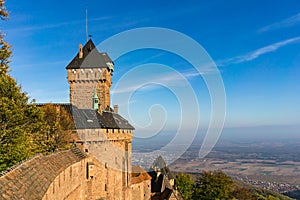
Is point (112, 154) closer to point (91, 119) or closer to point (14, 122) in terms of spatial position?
point (91, 119)

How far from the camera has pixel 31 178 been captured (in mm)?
8672

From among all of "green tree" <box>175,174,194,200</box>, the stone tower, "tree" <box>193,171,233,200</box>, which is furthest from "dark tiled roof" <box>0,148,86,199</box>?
"green tree" <box>175,174,194,200</box>

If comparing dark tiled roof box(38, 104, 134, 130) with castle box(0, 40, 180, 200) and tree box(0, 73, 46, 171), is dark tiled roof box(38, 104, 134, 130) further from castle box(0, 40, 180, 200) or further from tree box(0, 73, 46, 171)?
tree box(0, 73, 46, 171)

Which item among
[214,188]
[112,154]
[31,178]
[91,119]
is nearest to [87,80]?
[91,119]

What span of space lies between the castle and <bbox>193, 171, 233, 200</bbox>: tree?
5340 millimetres

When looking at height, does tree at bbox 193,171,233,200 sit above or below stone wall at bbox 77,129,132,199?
below

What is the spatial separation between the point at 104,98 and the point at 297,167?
115 m

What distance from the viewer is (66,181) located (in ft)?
40.7

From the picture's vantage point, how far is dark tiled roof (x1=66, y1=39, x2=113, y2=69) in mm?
35062

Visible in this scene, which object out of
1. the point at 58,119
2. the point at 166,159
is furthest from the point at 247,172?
the point at 58,119

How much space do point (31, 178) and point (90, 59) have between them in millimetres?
27985

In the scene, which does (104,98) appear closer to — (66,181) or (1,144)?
(1,144)

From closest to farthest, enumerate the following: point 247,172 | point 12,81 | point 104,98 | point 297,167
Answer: point 12,81
point 104,98
point 247,172
point 297,167

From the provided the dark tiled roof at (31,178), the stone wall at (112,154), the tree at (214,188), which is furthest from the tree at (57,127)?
the tree at (214,188)
